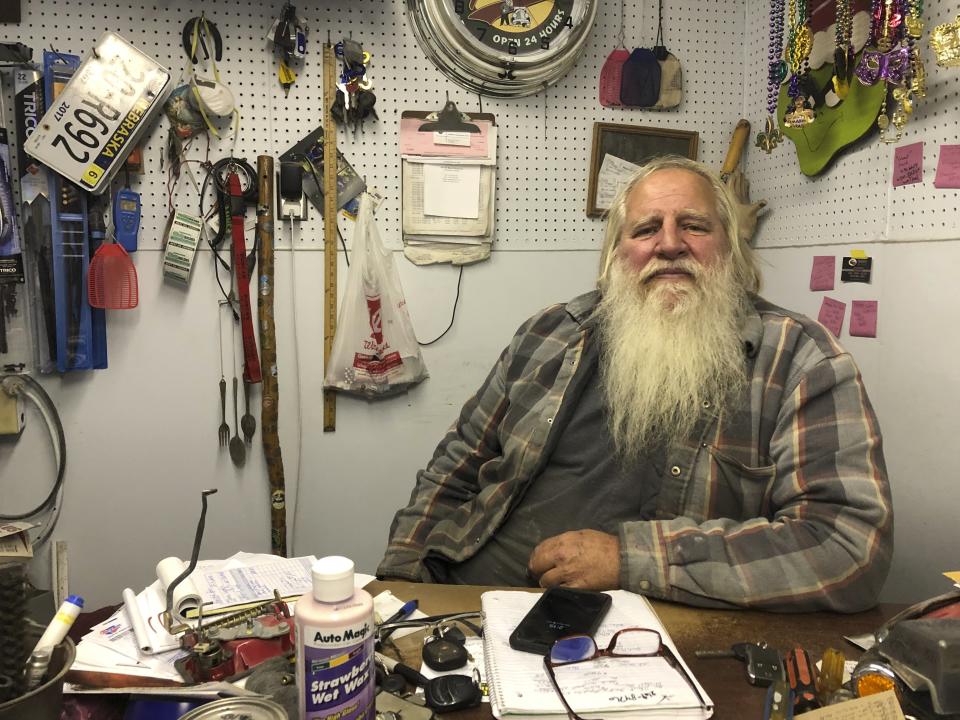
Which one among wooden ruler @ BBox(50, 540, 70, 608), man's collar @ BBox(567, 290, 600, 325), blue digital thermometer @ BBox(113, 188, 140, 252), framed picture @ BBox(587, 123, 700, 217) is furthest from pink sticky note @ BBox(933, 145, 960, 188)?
wooden ruler @ BBox(50, 540, 70, 608)

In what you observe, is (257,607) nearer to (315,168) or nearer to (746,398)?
(746,398)

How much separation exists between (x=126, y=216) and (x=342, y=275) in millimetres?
650

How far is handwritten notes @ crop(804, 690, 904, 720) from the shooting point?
0.69 metres

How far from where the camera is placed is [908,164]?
1591 mm

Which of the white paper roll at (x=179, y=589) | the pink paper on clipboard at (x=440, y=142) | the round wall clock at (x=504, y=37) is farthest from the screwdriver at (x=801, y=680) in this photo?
the round wall clock at (x=504, y=37)

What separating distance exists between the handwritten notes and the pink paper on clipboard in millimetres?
1835

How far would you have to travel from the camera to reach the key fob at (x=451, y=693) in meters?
0.76

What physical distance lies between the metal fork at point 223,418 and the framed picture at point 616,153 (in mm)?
1352

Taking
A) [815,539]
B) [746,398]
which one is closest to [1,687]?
[815,539]

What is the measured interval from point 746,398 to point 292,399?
142 centimetres

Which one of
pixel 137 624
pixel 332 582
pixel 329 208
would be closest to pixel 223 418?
pixel 329 208

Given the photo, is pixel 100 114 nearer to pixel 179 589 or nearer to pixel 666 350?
pixel 179 589

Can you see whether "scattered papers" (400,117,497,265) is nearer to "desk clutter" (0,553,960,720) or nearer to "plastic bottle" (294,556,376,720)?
"desk clutter" (0,553,960,720)

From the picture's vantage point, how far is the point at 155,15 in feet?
6.33
